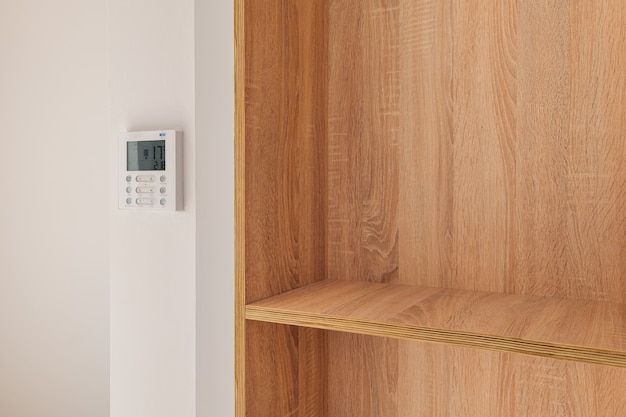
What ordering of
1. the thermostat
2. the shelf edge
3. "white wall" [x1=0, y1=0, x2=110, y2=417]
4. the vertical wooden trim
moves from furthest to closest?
"white wall" [x1=0, y1=0, x2=110, y2=417]
the thermostat
the vertical wooden trim
the shelf edge

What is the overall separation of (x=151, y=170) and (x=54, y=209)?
1.12 metres

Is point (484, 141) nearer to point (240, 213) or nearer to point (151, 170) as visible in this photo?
point (240, 213)

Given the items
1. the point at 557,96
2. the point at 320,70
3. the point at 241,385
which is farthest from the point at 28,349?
the point at 557,96

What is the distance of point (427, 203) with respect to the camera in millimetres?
1052

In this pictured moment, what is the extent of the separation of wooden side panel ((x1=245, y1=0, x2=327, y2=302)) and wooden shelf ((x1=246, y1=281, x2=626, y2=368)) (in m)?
0.07

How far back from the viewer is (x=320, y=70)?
3.67 ft

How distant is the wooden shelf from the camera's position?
2.30 ft

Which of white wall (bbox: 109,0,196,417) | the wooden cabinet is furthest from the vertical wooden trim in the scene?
white wall (bbox: 109,0,196,417)

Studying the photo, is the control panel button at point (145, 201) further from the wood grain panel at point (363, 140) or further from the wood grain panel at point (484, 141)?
the wood grain panel at point (484, 141)

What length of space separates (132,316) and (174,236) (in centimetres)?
19

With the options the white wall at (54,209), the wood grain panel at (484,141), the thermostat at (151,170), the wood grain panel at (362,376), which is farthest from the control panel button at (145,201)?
the white wall at (54,209)

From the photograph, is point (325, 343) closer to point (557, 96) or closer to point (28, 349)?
point (557, 96)

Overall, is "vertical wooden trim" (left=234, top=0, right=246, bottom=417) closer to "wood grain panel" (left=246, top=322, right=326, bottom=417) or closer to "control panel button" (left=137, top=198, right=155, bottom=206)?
"wood grain panel" (left=246, top=322, right=326, bottom=417)

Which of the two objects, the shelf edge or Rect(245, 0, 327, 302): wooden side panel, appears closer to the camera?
the shelf edge
